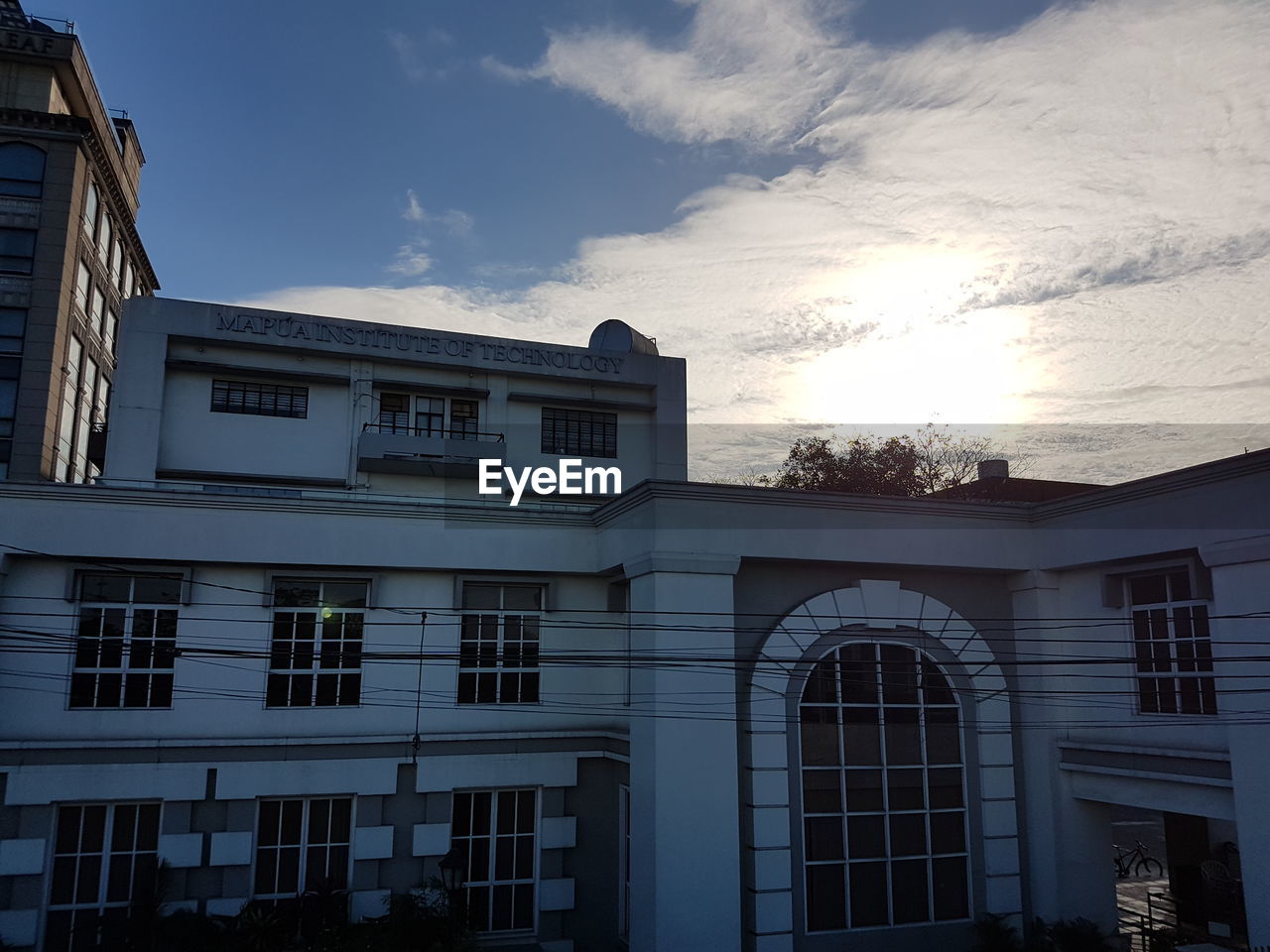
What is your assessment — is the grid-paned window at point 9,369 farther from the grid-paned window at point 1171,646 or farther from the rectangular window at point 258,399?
the grid-paned window at point 1171,646

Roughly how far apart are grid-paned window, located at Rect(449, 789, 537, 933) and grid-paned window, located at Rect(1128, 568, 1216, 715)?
1117cm

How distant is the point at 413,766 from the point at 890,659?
29.2 ft

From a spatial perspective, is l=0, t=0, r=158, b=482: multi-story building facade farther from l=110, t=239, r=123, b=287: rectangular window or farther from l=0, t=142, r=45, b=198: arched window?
l=110, t=239, r=123, b=287: rectangular window

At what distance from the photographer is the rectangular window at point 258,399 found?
27531 mm

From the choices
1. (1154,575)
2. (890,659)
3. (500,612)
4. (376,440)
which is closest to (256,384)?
(376,440)

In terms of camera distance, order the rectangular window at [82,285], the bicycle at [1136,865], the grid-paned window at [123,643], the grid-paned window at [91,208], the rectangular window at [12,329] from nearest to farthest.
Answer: the grid-paned window at [123,643] → the bicycle at [1136,865] → the rectangular window at [12,329] → the rectangular window at [82,285] → the grid-paned window at [91,208]

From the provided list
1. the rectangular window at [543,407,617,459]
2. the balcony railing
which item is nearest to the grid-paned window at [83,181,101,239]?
the balcony railing

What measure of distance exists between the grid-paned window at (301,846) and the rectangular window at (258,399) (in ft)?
44.7

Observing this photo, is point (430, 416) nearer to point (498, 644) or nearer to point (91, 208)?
point (498, 644)

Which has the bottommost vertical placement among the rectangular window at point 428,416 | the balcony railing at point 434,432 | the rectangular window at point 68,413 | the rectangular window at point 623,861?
the rectangular window at point 623,861

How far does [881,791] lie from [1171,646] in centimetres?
542

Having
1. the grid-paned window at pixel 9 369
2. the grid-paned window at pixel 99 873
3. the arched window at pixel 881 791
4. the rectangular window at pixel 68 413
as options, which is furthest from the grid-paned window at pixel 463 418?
the grid-paned window at pixel 9 369

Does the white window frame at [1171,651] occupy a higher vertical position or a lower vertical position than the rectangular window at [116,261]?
lower

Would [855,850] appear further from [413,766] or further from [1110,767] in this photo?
[413,766]
